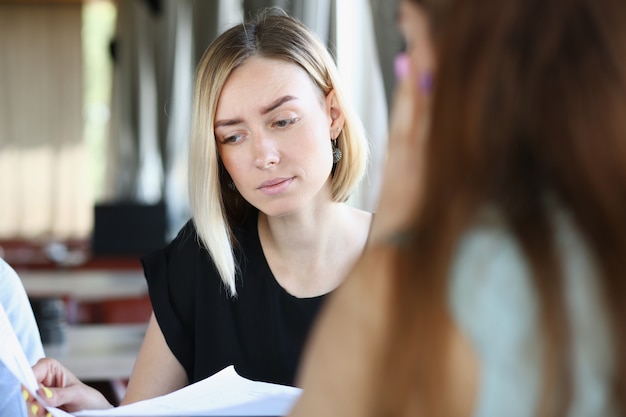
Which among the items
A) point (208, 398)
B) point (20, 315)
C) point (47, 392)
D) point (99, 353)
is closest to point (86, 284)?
point (99, 353)

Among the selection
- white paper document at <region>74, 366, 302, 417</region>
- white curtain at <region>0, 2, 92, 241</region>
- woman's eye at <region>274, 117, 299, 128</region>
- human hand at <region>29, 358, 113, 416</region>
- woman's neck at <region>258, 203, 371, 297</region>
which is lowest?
human hand at <region>29, 358, 113, 416</region>

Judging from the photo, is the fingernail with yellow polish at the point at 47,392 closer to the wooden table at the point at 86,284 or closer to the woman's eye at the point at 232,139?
the woman's eye at the point at 232,139

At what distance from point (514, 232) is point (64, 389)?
45.8 inches

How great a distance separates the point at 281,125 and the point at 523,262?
1.16 metres

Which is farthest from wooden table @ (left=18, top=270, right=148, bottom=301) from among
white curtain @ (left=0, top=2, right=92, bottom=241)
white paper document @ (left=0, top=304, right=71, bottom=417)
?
white curtain @ (left=0, top=2, right=92, bottom=241)

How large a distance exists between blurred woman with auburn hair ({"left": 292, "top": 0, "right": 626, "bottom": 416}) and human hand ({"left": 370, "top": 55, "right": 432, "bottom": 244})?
0.03 m

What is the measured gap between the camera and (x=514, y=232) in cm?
90

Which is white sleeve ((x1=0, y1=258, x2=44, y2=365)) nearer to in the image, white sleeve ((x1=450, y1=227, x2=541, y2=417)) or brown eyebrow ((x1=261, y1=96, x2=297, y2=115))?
brown eyebrow ((x1=261, y1=96, x2=297, y2=115))

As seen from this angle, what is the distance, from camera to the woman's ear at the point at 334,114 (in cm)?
212

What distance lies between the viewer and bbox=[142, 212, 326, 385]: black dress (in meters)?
2.00

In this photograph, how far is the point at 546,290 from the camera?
88cm

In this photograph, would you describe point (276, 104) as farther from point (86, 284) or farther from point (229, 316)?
point (86, 284)

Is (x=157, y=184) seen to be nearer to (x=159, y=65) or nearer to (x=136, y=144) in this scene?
(x=136, y=144)

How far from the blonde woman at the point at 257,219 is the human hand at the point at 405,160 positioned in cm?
97
